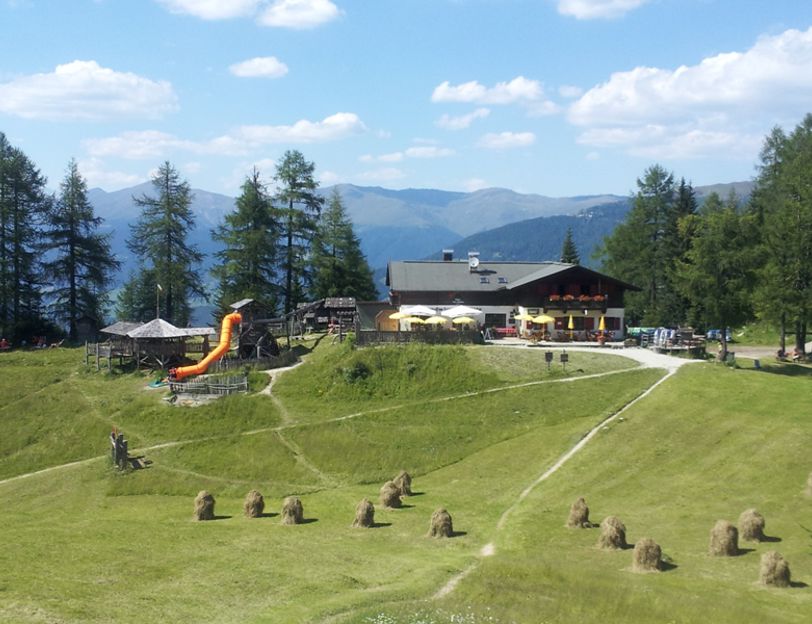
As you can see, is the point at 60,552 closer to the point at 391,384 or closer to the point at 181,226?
the point at 391,384

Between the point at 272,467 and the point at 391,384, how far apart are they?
12.9 metres

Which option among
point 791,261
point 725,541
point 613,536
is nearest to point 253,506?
point 613,536

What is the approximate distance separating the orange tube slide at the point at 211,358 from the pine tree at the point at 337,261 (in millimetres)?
27182

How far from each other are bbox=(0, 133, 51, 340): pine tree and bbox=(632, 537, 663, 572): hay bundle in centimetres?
6736

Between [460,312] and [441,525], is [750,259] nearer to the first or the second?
[460,312]

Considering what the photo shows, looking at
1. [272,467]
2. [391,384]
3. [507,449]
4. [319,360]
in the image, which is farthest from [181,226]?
[507,449]

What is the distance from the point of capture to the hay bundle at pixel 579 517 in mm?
30219

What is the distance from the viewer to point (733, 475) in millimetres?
34562

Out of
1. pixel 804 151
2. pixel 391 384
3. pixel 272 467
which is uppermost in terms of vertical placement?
pixel 804 151

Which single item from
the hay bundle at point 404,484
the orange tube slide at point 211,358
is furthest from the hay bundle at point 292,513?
the orange tube slide at point 211,358

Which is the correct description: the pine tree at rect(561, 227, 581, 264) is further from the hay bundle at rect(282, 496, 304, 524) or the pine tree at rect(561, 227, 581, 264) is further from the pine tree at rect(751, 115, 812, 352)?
the hay bundle at rect(282, 496, 304, 524)

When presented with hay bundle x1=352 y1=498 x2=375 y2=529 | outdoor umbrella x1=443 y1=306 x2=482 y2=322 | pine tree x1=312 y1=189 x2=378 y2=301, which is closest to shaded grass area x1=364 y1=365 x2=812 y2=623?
hay bundle x1=352 y1=498 x2=375 y2=529

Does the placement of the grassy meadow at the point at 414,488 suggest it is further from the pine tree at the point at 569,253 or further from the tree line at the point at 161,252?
the pine tree at the point at 569,253

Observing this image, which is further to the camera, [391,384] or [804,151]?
[804,151]
